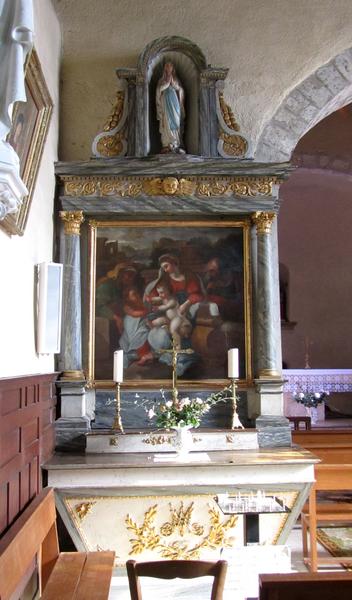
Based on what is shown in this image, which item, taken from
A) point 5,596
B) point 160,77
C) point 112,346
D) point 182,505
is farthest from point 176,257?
point 5,596

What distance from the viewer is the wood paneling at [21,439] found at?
356 centimetres

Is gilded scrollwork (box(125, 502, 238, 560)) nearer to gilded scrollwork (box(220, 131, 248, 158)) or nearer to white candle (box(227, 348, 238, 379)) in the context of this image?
white candle (box(227, 348, 238, 379))

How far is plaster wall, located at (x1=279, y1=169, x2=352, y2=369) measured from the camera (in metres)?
13.4

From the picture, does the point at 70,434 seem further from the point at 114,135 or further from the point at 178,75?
the point at 178,75

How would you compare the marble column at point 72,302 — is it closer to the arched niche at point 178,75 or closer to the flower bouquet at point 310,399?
the arched niche at point 178,75

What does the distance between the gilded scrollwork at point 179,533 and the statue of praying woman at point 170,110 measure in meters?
3.24

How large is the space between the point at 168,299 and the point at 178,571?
3443 millimetres

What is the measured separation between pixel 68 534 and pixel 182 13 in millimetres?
5033

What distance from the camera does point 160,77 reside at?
19.9 ft

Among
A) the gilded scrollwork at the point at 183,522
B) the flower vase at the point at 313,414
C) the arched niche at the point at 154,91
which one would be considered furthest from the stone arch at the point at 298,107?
the flower vase at the point at 313,414

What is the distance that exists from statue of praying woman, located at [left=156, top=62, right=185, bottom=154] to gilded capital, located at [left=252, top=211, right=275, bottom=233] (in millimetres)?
935

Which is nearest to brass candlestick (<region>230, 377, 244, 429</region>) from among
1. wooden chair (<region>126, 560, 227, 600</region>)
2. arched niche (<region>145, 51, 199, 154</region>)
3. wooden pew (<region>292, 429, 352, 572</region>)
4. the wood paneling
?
wooden pew (<region>292, 429, 352, 572</region>)

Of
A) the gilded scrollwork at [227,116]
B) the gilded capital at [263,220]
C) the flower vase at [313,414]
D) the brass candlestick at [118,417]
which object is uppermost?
the gilded scrollwork at [227,116]

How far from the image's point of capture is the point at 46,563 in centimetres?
374
